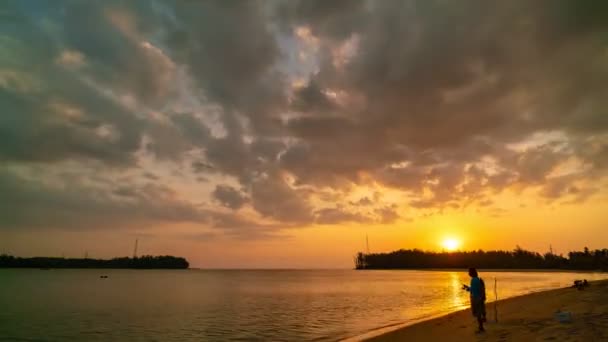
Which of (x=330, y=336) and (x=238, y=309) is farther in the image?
(x=238, y=309)

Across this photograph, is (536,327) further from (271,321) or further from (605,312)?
(271,321)

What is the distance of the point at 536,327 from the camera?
18.3 meters

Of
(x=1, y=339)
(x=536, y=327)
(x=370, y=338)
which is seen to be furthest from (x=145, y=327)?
(x=536, y=327)

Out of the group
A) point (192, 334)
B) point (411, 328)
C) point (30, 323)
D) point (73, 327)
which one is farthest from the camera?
point (30, 323)

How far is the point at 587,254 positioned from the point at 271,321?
22424cm

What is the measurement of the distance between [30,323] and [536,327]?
120 ft

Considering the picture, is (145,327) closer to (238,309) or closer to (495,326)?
(238,309)

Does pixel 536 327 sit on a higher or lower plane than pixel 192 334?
higher

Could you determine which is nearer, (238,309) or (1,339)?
(1,339)

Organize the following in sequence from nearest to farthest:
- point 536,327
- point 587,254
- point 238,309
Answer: point 536,327, point 238,309, point 587,254

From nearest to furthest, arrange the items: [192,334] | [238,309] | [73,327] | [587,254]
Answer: [192,334]
[73,327]
[238,309]
[587,254]

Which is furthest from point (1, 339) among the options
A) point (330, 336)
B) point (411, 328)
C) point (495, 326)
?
point (495, 326)

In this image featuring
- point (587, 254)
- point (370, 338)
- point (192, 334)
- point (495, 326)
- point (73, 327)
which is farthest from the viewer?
point (587, 254)

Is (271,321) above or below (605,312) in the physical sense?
below
